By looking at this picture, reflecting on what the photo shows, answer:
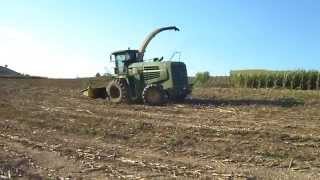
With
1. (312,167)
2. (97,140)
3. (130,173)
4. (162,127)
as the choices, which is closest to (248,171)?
(312,167)

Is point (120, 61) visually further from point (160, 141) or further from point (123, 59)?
point (160, 141)

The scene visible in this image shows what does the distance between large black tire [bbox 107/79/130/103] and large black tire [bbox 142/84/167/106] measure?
42.3 inches

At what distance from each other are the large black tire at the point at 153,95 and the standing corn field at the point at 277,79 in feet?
47.1

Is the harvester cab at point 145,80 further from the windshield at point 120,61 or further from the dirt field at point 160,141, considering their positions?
the dirt field at point 160,141

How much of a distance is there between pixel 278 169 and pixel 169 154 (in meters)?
2.45

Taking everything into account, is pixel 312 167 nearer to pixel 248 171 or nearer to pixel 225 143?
pixel 248 171

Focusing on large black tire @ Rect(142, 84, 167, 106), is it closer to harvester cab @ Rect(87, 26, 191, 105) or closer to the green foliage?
harvester cab @ Rect(87, 26, 191, 105)

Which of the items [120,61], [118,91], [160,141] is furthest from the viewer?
[120,61]

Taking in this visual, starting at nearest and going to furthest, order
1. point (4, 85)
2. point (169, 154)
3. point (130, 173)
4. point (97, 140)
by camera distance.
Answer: point (130, 173) < point (169, 154) < point (97, 140) < point (4, 85)

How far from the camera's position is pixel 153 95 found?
2300cm

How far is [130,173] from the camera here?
386 inches

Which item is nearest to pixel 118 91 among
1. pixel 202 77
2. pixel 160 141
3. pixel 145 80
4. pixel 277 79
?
pixel 145 80

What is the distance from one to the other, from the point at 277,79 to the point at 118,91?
1453cm

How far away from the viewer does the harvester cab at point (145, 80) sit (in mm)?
23062
